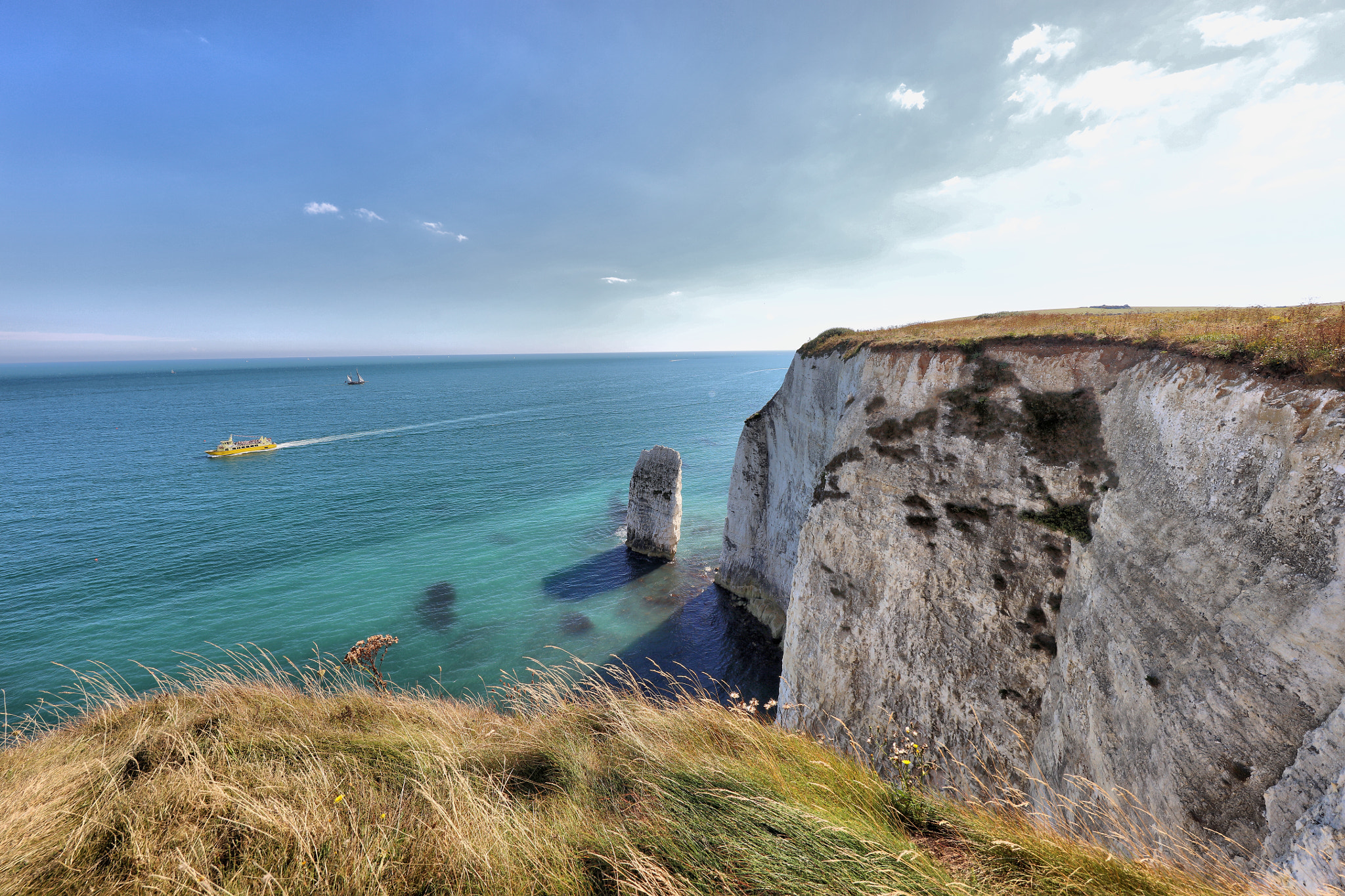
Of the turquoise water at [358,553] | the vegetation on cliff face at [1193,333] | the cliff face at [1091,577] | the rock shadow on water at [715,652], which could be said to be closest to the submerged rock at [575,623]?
the turquoise water at [358,553]

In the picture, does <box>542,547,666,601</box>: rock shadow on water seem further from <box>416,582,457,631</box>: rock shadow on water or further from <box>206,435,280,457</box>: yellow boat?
<box>206,435,280,457</box>: yellow boat

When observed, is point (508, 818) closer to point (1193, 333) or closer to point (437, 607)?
point (1193, 333)

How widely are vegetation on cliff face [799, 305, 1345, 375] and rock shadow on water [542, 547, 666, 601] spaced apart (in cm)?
1856

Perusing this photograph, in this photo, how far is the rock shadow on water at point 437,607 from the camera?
2491cm

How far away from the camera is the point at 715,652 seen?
2323 cm

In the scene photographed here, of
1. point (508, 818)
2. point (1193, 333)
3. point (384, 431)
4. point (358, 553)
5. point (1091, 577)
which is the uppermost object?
point (1193, 333)

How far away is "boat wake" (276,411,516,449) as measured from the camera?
67.2 metres

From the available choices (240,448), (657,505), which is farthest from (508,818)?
(240,448)

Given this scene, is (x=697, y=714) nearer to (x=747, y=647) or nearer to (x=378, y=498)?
(x=747, y=647)

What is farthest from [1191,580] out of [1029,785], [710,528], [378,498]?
[378,498]

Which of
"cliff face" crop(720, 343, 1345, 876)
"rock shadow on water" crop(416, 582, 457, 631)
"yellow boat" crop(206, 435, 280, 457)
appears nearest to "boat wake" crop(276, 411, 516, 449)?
"yellow boat" crop(206, 435, 280, 457)

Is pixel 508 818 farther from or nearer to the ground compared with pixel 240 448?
farther from the ground

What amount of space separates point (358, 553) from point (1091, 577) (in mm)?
37630

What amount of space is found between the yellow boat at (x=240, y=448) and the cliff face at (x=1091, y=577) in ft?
235
